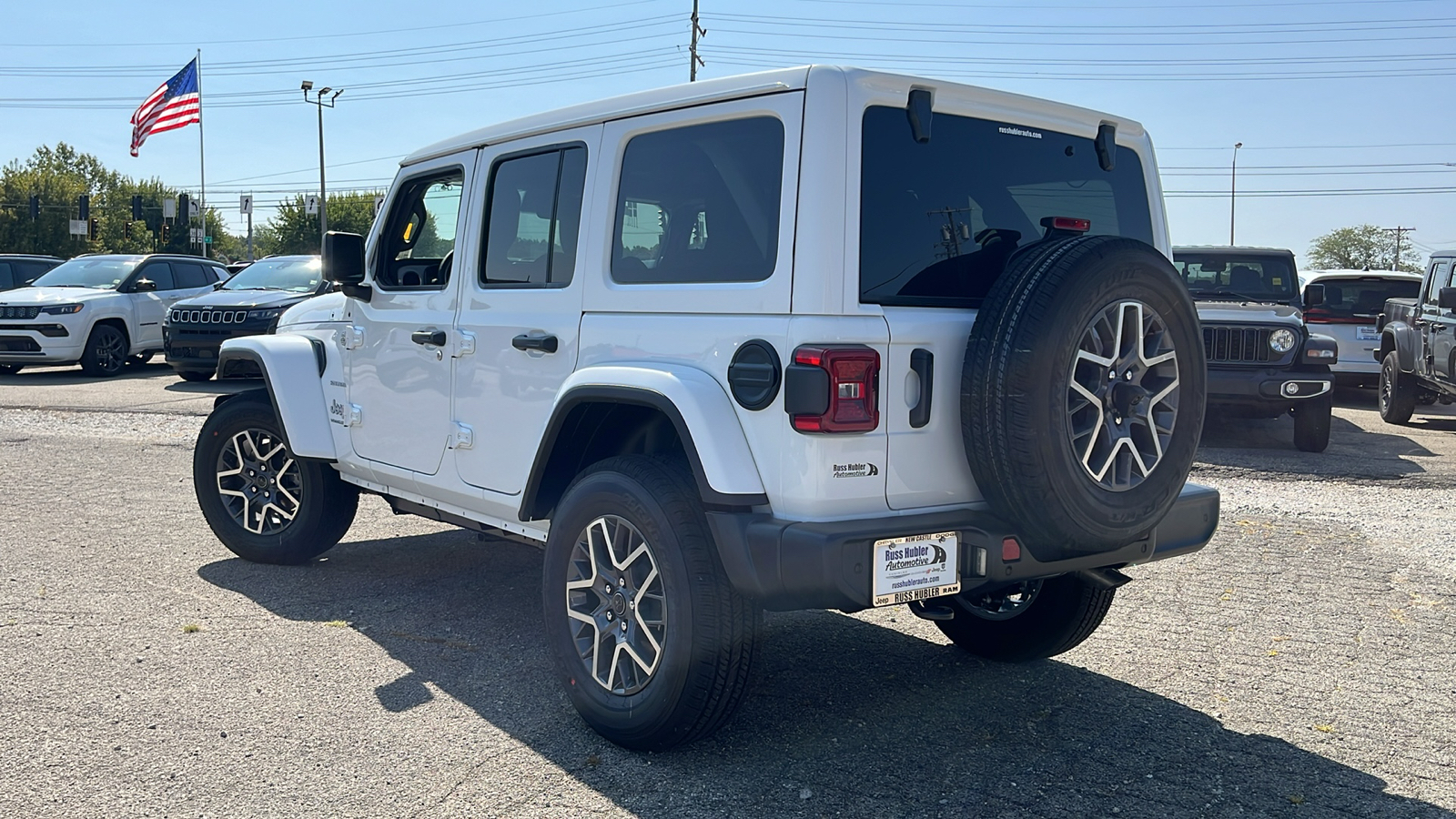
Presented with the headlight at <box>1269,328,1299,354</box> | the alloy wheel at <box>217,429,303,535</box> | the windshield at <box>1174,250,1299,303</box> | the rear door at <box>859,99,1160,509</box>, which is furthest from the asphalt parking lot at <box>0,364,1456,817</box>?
the windshield at <box>1174,250,1299,303</box>

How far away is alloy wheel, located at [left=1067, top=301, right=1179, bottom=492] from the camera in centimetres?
339

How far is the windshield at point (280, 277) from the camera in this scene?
51.4 ft

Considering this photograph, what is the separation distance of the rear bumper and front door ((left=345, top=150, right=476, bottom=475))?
6.18 ft

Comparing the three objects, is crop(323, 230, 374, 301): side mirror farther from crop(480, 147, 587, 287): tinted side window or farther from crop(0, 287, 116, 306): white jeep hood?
crop(0, 287, 116, 306): white jeep hood

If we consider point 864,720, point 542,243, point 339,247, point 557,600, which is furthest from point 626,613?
point 339,247

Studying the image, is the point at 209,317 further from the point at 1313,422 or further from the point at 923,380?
the point at 923,380

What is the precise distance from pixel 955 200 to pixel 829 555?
48.4 inches

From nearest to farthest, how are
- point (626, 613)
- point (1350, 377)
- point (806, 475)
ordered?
point (806, 475), point (626, 613), point (1350, 377)

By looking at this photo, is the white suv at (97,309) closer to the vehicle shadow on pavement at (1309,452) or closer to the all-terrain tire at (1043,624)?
the vehicle shadow on pavement at (1309,452)

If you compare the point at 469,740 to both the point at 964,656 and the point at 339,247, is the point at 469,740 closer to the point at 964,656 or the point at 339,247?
the point at 964,656

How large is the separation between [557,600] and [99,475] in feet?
21.0

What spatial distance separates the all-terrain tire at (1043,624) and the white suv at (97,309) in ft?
50.4

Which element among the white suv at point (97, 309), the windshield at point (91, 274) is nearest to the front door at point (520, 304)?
the white suv at point (97, 309)

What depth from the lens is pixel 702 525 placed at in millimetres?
3508
